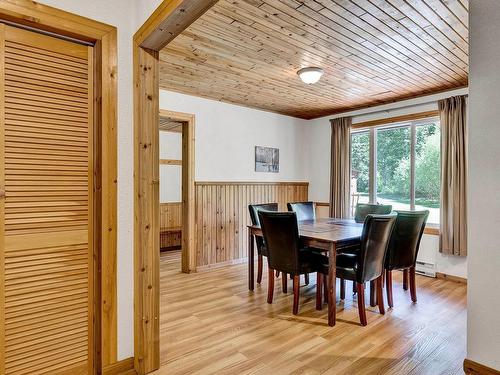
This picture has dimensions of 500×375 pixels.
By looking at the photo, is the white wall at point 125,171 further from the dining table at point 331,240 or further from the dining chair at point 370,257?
the dining chair at point 370,257

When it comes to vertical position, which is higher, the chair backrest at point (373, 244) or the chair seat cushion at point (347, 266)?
the chair backrest at point (373, 244)

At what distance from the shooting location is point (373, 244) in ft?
8.43

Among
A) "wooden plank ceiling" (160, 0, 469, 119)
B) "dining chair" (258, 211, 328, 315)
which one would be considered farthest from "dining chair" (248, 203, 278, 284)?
"wooden plank ceiling" (160, 0, 469, 119)

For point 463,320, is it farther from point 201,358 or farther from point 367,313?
point 201,358

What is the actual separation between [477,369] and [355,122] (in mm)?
4441

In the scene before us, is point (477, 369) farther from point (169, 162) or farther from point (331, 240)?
point (169, 162)

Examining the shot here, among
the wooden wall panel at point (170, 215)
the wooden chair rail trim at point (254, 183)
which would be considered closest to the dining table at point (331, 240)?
the wooden chair rail trim at point (254, 183)

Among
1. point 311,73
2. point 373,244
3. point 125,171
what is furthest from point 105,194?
point 311,73

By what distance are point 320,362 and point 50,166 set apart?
6.98ft

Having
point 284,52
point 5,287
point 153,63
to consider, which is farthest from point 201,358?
point 284,52

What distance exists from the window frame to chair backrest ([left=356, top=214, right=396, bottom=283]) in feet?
6.53

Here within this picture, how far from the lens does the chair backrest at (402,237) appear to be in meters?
2.93

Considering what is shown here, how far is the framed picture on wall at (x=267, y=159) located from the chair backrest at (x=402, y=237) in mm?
2621

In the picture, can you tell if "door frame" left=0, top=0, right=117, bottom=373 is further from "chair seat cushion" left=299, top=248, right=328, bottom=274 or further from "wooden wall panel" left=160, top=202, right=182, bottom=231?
"wooden wall panel" left=160, top=202, right=182, bottom=231
